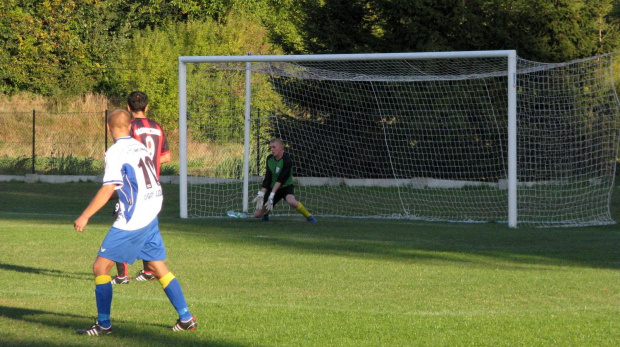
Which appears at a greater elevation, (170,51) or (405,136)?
(170,51)

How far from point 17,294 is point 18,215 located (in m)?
8.12

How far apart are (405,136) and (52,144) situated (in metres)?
13.7

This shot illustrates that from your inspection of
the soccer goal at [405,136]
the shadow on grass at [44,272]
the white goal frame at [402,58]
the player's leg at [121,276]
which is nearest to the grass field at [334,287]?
the shadow on grass at [44,272]

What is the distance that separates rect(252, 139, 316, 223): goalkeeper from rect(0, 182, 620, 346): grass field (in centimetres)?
53

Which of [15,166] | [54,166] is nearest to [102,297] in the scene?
[54,166]

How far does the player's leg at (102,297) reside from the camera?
557cm

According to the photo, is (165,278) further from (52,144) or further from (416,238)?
(52,144)

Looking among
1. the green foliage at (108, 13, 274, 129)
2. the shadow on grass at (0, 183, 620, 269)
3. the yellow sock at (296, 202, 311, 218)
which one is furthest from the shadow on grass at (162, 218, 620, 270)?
the green foliage at (108, 13, 274, 129)

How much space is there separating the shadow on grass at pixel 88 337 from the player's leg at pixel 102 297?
0.20 ft

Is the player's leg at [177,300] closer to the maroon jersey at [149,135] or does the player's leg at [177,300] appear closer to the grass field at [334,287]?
the grass field at [334,287]

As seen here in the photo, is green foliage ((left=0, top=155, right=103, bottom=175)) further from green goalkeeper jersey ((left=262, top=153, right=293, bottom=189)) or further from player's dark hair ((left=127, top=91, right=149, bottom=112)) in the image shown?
player's dark hair ((left=127, top=91, right=149, bottom=112))

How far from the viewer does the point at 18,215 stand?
48.5 ft

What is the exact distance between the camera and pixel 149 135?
808 cm

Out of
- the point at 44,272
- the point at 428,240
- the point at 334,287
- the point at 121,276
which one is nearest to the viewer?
the point at 334,287
